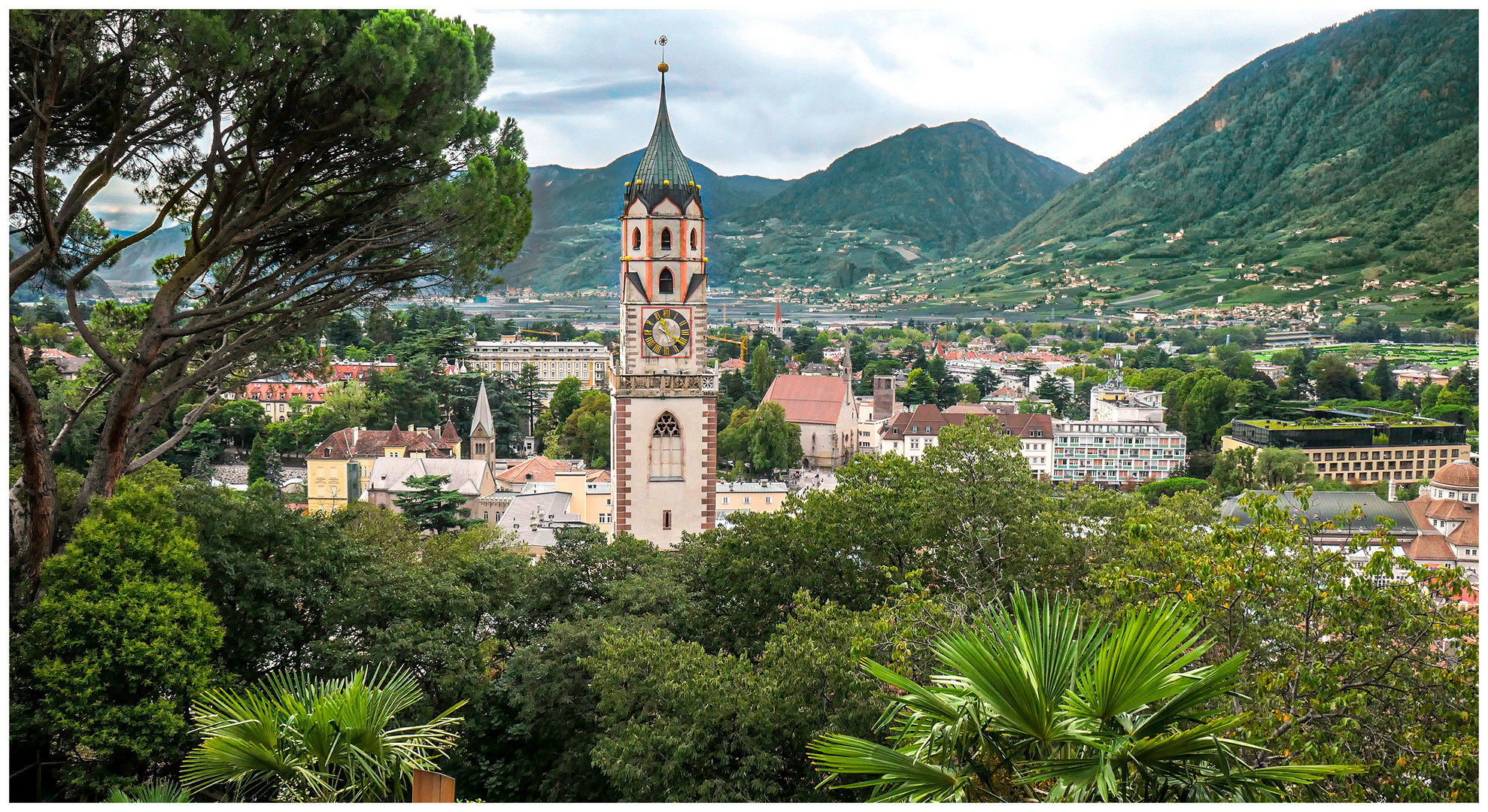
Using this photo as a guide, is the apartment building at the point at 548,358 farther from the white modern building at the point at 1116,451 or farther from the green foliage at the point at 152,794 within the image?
the green foliage at the point at 152,794

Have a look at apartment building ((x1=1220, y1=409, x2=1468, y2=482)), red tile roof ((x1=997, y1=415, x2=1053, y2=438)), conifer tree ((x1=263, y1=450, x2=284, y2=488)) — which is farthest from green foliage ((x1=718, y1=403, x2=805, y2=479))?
apartment building ((x1=1220, y1=409, x2=1468, y2=482))

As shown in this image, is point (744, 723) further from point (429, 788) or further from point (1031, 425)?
point (1031, 425)

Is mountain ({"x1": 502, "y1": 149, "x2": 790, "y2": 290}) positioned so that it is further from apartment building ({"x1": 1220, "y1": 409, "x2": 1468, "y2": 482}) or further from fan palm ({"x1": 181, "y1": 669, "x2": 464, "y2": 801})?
fan palm ({"x1": 181, "y1": 669, "x2": 464, "y2": 801})

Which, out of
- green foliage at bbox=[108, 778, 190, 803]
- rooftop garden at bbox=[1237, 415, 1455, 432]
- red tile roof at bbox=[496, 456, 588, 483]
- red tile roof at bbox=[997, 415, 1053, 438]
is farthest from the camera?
red tile roof at bbox=[997, 415, 1053, 438]

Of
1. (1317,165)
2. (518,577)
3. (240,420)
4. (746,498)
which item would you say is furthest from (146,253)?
(1317,165)

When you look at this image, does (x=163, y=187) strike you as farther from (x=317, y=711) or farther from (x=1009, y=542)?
(x=1009, y=542)

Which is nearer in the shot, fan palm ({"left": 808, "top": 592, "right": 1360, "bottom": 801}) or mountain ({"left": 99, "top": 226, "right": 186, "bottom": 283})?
fan palm ({"left": 808, "top": 592, "right": 1360, "bottom": 801})

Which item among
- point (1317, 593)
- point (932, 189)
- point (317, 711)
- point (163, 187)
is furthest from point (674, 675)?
point (932, 189)
